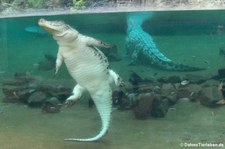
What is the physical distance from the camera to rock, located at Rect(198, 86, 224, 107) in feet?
8.63

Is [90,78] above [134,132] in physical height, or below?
above

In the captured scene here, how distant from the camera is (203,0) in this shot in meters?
2.46

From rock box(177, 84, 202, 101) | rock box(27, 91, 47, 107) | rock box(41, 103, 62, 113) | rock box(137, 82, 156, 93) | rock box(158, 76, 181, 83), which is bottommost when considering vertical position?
rock box(41, 103, 62, 113)

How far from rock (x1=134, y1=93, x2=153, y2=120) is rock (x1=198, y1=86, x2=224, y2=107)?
0.22 metres

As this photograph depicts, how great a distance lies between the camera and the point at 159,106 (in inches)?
103

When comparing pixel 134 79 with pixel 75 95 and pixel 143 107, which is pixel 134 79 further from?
pixel 75 95

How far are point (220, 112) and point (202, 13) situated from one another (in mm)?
438

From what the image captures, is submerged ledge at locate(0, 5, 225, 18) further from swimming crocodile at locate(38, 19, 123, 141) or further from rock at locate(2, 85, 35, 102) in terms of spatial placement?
rock at locate(2, 85, 35, 102)

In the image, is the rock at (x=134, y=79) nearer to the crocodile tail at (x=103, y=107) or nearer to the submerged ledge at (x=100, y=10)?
the crocodile tail at (x=103, y=107)

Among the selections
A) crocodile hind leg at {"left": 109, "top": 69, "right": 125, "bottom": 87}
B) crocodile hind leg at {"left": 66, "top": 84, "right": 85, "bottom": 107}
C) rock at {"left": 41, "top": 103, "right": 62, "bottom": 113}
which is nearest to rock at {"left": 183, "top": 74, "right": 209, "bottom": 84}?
crocodile hind leg at {"left": 109, "top": 69, "right": 125, "bottom": 87}

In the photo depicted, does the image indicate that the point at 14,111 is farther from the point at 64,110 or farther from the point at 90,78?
the point at 90,78

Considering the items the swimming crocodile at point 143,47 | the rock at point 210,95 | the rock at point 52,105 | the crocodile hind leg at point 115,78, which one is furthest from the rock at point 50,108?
the rock at point 210,95

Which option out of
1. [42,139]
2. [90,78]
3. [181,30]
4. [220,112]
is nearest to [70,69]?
[90,78]

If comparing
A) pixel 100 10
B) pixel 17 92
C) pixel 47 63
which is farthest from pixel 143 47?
pixel 17 92
